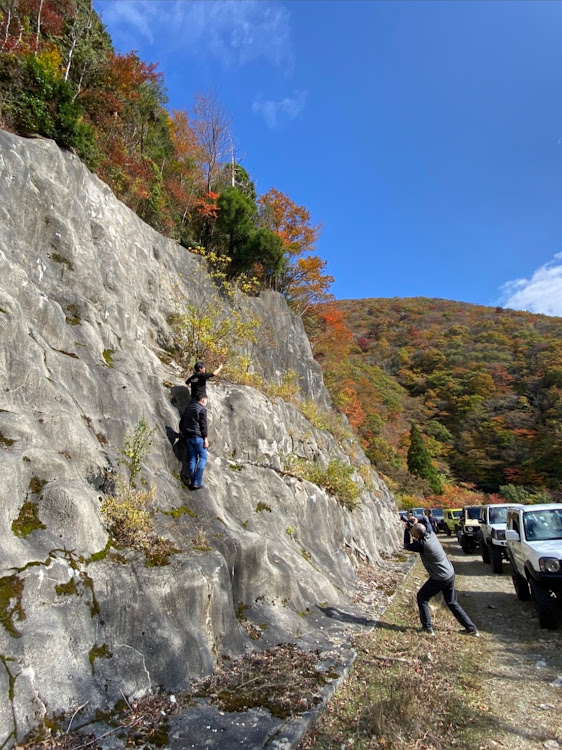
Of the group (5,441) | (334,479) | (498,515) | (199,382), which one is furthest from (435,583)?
(498,515)

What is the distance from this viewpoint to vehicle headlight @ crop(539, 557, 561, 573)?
6.10 m

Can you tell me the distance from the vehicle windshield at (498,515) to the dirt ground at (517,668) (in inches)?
175

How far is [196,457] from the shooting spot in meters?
6.82

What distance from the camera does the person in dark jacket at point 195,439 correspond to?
21.6 feet

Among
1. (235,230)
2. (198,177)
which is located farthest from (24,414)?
(198,177)

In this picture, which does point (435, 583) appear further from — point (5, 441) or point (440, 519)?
point (440, 519)

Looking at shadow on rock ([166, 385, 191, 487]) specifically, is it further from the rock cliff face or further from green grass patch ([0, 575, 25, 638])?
green grass patch ([0, 575, 25, 638])

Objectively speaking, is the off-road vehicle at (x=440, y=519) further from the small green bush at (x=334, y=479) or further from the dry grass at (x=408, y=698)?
the dry grass at (x=408, y=698)

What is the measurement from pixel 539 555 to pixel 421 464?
3507 centimetres

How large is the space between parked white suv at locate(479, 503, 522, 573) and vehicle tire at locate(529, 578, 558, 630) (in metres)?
4.33

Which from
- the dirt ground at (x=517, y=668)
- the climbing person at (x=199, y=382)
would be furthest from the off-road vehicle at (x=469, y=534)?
the climbing person at (x=199, y=382)

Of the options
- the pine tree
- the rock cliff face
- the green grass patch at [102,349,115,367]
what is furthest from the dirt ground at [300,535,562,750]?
the pine tree

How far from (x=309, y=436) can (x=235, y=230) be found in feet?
31.3

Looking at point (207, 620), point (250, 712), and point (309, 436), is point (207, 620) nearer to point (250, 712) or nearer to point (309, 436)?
point (250, 712)
